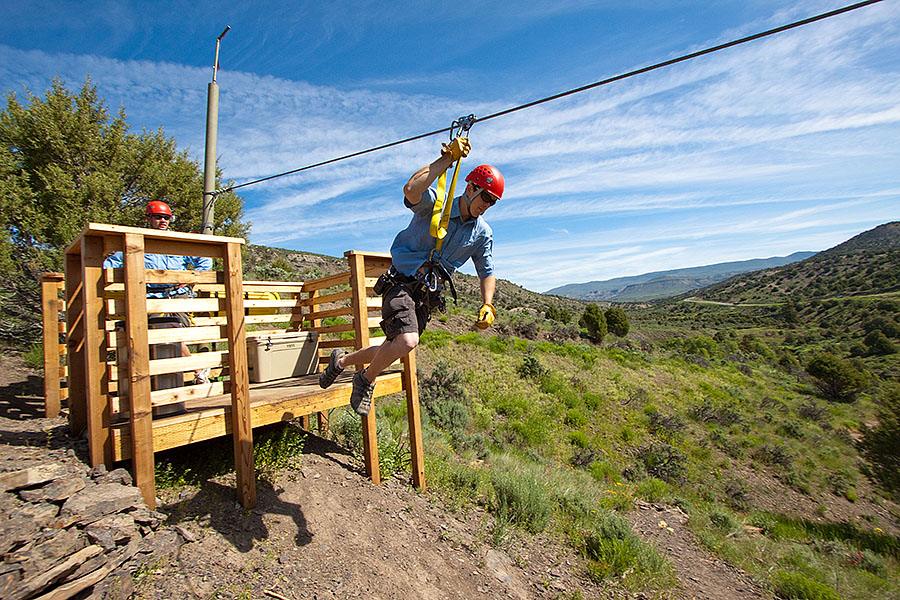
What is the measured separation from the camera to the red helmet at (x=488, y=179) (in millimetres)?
3482

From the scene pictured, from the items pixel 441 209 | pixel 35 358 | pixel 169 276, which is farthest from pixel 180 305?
pixel 35 358

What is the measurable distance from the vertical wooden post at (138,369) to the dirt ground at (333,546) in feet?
1.62

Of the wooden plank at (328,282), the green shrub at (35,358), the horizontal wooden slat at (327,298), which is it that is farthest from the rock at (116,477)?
the green shrub at (35,358)

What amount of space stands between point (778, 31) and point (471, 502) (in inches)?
212

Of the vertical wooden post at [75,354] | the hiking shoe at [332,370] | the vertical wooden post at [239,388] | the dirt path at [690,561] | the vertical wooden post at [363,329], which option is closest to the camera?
the vertical wooden post at [239,388]

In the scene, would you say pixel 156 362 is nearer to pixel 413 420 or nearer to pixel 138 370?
pixel 138 370

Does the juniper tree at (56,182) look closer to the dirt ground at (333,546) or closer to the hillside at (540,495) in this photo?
the hillside at (540,495)

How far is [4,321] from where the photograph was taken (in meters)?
9.23

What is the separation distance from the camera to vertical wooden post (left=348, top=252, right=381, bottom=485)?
4938 mm

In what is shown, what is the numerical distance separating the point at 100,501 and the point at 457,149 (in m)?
3.37

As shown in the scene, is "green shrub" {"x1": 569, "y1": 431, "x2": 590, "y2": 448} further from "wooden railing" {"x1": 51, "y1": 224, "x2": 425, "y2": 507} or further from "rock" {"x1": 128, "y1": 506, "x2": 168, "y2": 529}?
"rock" {"x1": 128, "y1": 506, "x2": 168, "y2": 529}

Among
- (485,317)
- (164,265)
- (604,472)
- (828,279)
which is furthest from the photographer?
(828,279)

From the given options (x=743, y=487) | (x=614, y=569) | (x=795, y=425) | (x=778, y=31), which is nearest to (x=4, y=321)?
(x=614, y=569)

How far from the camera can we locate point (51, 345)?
5.45 metres
